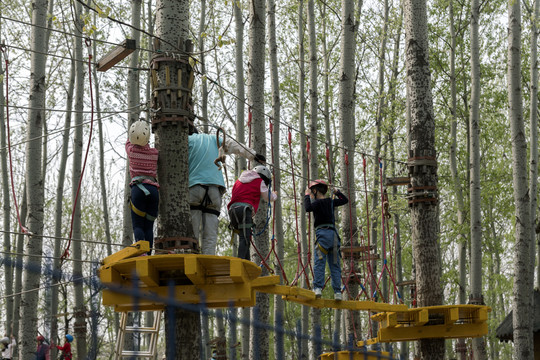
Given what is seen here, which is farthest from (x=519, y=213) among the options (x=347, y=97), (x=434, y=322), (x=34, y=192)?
(x=34, y=192)

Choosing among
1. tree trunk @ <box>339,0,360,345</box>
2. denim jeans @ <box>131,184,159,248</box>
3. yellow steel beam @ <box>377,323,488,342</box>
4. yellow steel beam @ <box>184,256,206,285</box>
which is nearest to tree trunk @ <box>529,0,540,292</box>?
tree trunk @ <box>339,0,360,345</box>

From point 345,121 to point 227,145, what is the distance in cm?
469

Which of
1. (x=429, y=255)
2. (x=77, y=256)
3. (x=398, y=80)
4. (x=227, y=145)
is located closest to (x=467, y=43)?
(x=398, y=80)

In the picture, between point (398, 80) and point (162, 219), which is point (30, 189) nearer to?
point (162, 219)

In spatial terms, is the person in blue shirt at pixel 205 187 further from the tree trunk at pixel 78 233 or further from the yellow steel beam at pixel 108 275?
the tree trunk at pixel 78 233

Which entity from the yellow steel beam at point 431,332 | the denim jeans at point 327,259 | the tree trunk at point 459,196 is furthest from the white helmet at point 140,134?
the tree trunk at point 459,196

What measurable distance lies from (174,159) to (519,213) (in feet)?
27.6

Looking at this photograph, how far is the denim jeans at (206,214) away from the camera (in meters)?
6.26

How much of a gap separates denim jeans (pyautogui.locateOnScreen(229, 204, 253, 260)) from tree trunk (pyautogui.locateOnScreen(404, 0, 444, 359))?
6.63 ft

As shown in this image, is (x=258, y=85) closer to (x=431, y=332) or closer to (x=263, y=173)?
(x=263, y=173)

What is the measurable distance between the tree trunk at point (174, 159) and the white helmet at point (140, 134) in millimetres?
395

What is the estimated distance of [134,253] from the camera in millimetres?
5062

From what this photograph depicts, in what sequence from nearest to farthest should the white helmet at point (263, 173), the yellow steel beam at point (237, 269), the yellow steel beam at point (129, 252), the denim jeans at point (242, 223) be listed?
1. the yellow steel beam at point (237, 269)
2. the yellow steel beam at point (129, 252)
3. the denim jeans at point (242, 223)
4. the white helmet at point (263, 173)

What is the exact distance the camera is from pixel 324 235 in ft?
24.8
